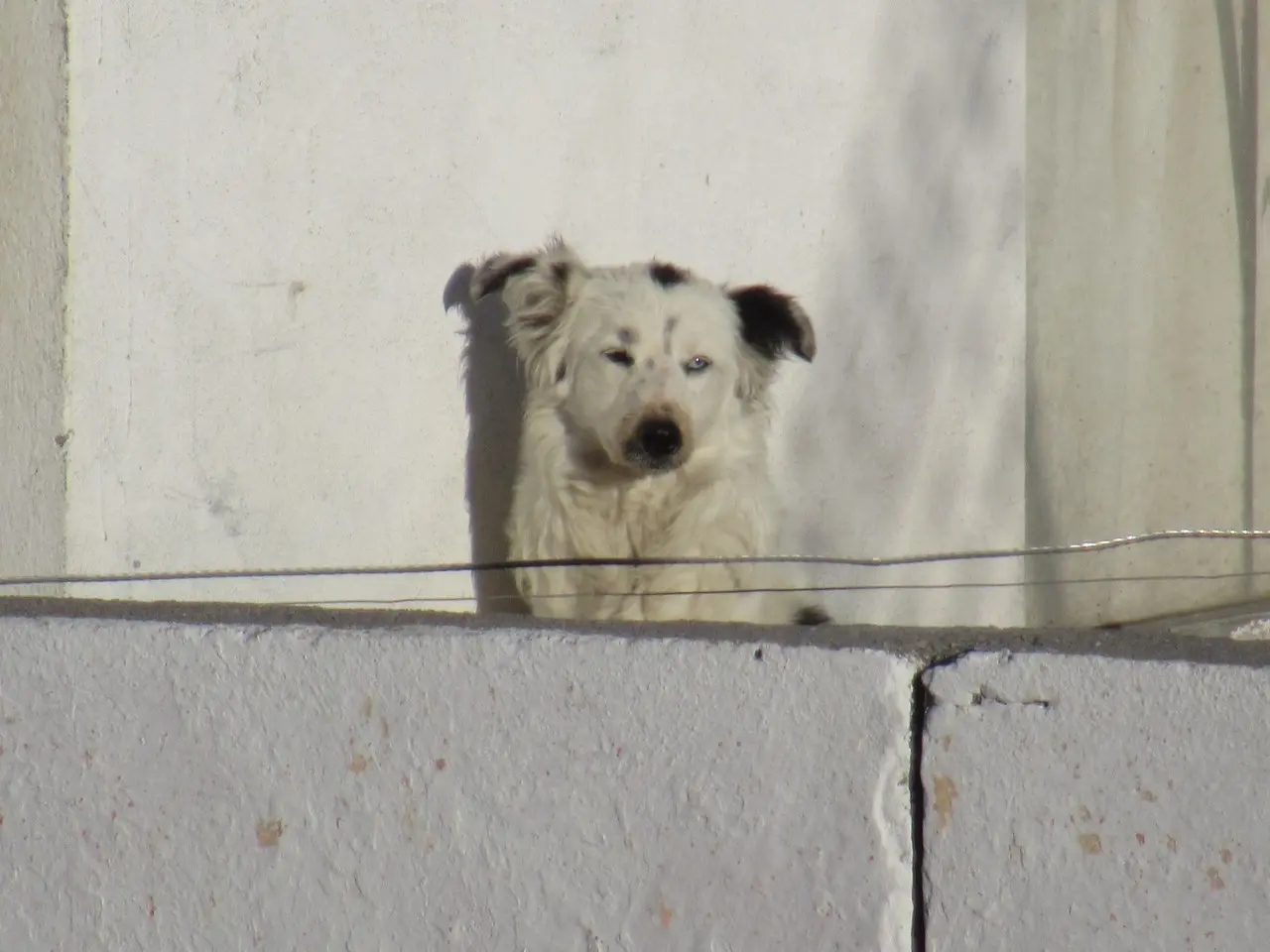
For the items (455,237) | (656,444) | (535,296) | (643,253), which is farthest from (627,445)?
(643,253)

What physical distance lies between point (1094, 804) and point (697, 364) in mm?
2050

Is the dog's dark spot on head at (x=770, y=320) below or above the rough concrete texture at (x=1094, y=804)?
above

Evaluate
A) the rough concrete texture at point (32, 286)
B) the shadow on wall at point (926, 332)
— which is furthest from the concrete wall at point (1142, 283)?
the rough concrete texture at point (32, 286)

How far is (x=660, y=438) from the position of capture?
12.3ft

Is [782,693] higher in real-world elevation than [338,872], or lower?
higher

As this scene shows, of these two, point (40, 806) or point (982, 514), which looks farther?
point (982, 514)

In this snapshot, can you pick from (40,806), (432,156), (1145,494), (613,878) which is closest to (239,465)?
(432,156)

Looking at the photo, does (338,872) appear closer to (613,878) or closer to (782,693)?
(613,878)

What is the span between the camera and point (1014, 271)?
18.0ft

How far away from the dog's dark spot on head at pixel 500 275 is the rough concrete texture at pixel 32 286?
98 cm

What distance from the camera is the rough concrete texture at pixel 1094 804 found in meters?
1.96

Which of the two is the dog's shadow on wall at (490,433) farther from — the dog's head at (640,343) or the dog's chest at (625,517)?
the dog's chest at (625,517)

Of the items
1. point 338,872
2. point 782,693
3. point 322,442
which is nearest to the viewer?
point 782,693

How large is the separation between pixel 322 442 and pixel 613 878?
5.81 ft
